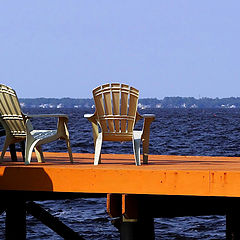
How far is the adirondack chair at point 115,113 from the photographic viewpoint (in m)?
6.98

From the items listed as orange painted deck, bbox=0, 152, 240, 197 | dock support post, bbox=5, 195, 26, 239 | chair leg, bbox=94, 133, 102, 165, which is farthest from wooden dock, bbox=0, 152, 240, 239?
dock support post, bbox=5, 195, 26, 239

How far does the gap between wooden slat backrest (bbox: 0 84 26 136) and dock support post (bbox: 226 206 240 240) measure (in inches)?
117

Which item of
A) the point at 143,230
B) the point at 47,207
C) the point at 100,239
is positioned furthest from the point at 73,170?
the point at 47,207

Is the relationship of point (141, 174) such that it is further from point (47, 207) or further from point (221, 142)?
point (221, 142)

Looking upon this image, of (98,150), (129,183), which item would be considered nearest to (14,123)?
(98,150)

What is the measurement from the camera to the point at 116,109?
277 inches

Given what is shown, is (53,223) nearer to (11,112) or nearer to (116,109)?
(11,112)

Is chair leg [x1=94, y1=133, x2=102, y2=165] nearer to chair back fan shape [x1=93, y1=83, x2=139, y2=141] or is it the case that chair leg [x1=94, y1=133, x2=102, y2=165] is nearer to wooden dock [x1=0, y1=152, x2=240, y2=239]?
chair back fan shape [x1=93, y1=83, x2=139, y2=141]

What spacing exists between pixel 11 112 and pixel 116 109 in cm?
129

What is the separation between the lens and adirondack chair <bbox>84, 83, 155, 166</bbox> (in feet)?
22.9

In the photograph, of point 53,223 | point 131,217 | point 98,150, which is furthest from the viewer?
point 53,223

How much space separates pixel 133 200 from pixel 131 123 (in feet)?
3.94

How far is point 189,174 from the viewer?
5914 millimetres

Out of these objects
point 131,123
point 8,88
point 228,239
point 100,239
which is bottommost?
point 100,239
